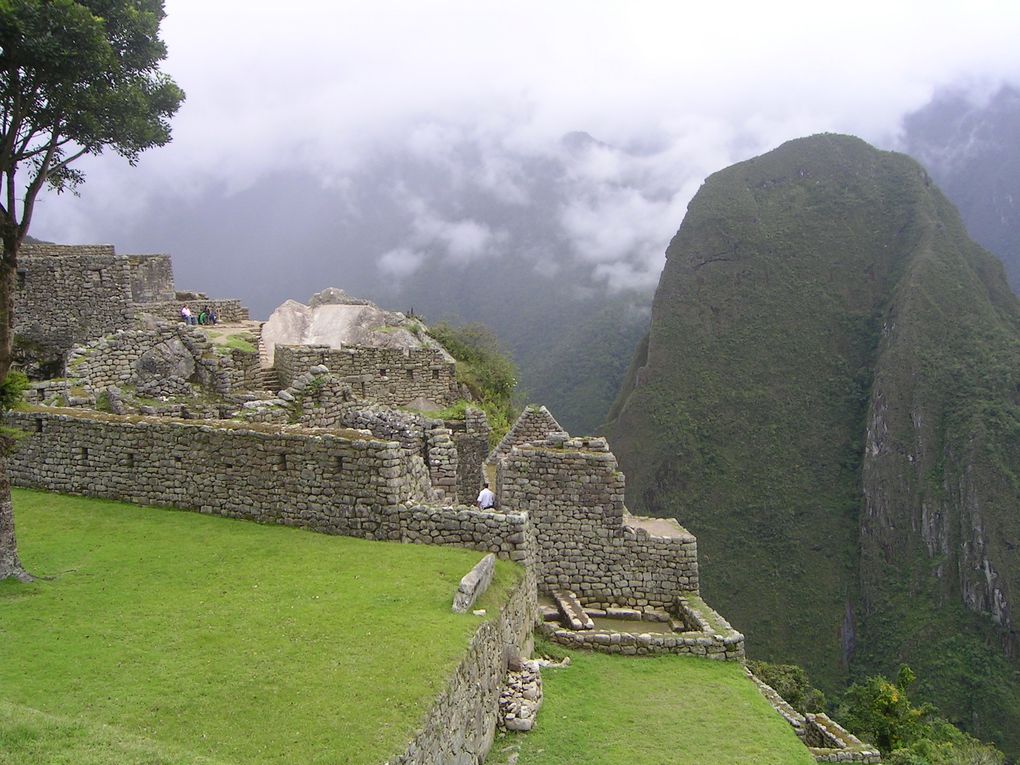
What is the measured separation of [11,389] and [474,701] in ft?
21.8

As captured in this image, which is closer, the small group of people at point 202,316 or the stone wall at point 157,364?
the stone wall at point 157,364

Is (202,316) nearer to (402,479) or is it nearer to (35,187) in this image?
(35,187)

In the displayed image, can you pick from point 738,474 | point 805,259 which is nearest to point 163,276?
point 738,474

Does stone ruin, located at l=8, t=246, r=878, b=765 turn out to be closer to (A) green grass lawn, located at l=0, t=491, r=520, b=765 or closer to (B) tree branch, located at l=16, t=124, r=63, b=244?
(A) green grass lawn, located at l=0, t=491, r=520, b=765

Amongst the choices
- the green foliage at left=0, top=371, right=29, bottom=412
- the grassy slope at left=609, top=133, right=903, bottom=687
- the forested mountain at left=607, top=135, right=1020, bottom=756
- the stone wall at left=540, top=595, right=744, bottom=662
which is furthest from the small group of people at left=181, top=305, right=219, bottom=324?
the grassy slope at left=609, top=133, right=903, bottom=687

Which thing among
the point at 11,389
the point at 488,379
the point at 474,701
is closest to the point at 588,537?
the point at 474,701

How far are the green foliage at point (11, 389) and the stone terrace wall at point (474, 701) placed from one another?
20.6 feet

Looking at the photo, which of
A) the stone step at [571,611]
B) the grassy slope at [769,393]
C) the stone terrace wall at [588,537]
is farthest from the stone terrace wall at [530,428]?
the grassy slope at [769,393]

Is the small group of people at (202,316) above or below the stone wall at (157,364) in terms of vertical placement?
above

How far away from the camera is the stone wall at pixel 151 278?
2331 centimetres

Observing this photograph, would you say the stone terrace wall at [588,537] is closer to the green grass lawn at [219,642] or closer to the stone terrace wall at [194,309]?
the green grass lawn at [219,642]

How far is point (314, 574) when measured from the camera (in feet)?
30.3

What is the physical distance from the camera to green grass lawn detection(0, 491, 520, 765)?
5.81m

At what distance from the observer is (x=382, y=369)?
17891mm
